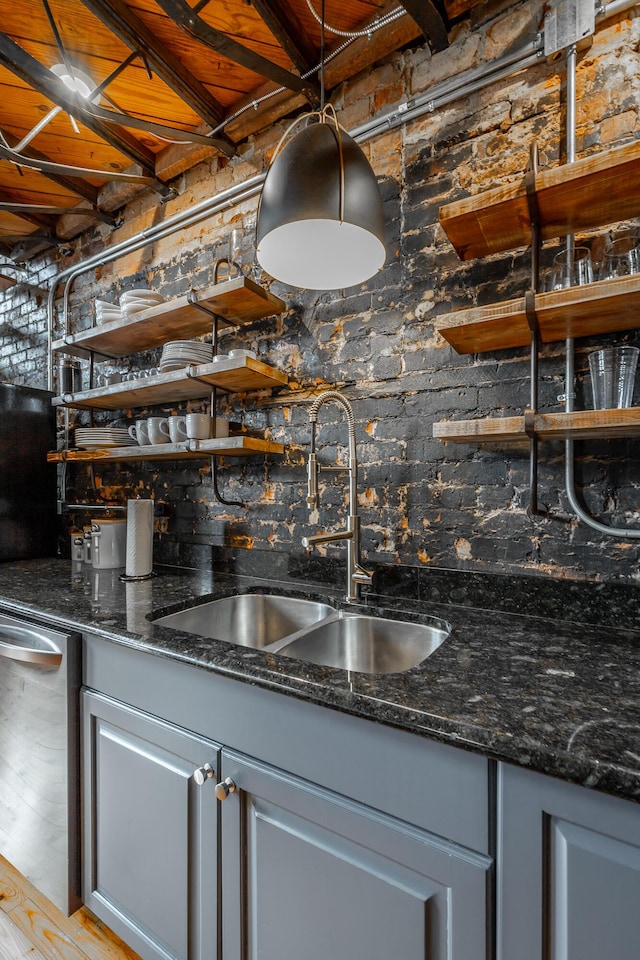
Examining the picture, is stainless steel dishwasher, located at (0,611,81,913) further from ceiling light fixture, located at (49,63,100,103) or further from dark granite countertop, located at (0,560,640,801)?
ceiling light fixture, located at (49,63,100,103)

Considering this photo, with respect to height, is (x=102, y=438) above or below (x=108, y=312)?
below

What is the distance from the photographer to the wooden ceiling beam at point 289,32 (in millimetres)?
1526

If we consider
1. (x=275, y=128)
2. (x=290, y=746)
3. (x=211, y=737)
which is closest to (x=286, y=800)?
(x=290, y=746)

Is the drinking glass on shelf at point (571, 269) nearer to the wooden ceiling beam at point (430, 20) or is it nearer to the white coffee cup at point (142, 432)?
the wooden ceiling beam at point (430, 20)

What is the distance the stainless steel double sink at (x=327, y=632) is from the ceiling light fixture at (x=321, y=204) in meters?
1.04

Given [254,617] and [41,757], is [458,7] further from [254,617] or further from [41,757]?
[41,757]

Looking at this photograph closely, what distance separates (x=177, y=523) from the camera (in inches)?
90.7

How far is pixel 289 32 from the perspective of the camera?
5.41 ft

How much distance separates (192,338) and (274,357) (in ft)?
1.77

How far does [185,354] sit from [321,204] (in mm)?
1107

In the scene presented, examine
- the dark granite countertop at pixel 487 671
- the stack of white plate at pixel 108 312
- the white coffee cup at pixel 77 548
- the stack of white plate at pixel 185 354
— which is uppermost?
the stack of white plate at pixel 108 312

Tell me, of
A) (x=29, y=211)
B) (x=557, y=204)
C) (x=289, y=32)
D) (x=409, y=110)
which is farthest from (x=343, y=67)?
(x=29, y=211)

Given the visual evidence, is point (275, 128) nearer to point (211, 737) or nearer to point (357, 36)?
point (357, 36)

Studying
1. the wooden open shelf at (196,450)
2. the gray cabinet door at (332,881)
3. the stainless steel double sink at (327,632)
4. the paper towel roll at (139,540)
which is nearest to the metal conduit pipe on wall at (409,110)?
the wooden open shelf at (196,450)
